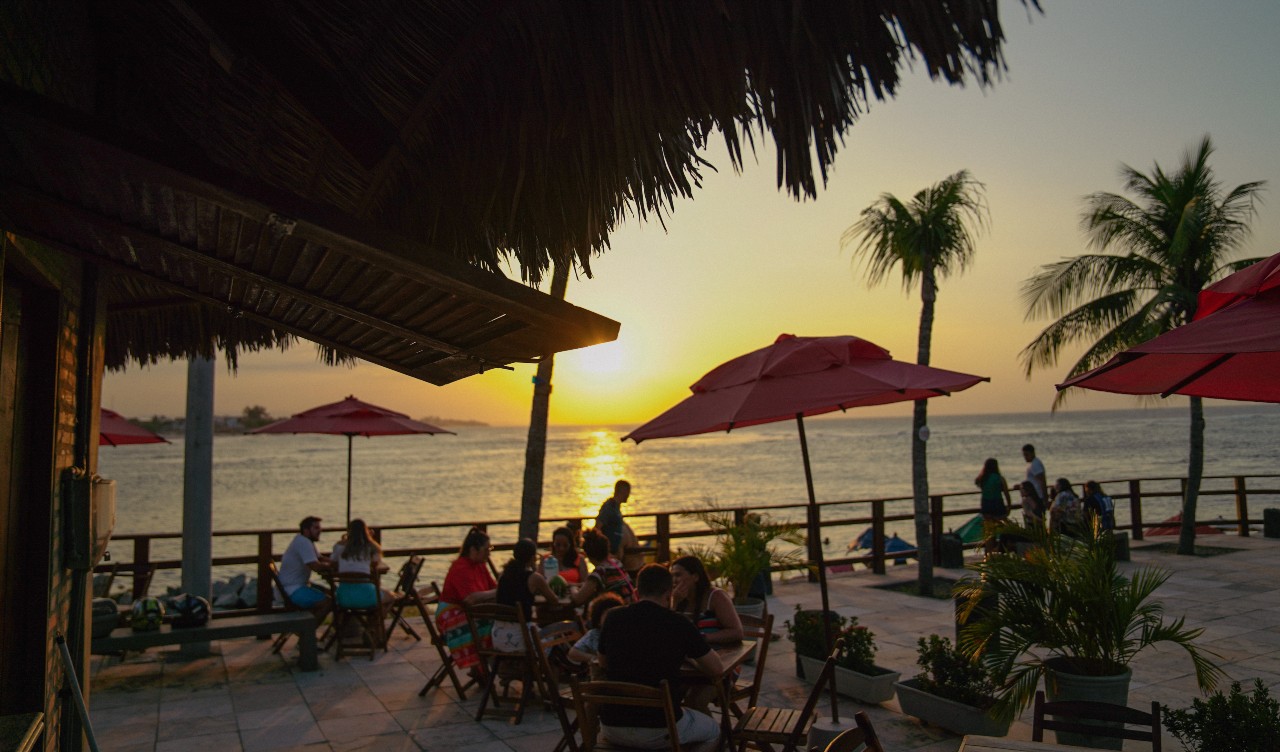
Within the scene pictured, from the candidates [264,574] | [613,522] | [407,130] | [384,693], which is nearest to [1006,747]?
[407,130]

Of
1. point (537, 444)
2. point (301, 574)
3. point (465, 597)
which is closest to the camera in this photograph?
point (465, 597)

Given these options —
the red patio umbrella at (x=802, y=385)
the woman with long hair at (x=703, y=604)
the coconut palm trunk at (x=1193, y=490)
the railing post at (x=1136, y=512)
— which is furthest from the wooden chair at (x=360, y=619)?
the railing post at (x=1136, y=512)

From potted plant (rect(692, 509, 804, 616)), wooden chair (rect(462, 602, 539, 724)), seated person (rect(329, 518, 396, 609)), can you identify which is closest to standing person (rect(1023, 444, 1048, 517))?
potted plant (rect(692, 509, 804, 616))

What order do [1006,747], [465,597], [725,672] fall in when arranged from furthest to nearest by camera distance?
[465,597] → [725,672] → [1006,747]

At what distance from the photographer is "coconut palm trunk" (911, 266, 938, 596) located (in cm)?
1017

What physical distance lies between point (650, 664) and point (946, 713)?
2.46 metres

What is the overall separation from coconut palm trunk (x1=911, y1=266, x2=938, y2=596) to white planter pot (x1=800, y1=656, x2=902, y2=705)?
425 cm

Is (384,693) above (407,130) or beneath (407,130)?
beneath

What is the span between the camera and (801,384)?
5.50 meters

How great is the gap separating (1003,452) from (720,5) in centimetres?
8784

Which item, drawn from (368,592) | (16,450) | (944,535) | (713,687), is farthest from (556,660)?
(944,535)

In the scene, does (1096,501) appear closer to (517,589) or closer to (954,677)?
(954,677)

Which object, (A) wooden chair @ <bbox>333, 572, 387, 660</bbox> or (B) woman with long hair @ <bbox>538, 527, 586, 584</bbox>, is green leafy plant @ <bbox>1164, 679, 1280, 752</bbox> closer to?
(B) woman with long hair @ <bbox>538, 527, 586, 584</bbox>

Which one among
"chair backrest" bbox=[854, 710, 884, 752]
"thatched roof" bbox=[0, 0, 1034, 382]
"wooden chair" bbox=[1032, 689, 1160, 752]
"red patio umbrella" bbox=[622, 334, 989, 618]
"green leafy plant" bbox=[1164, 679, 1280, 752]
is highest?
"thatched roof" bbox=[0, 0, 1034, 382]
